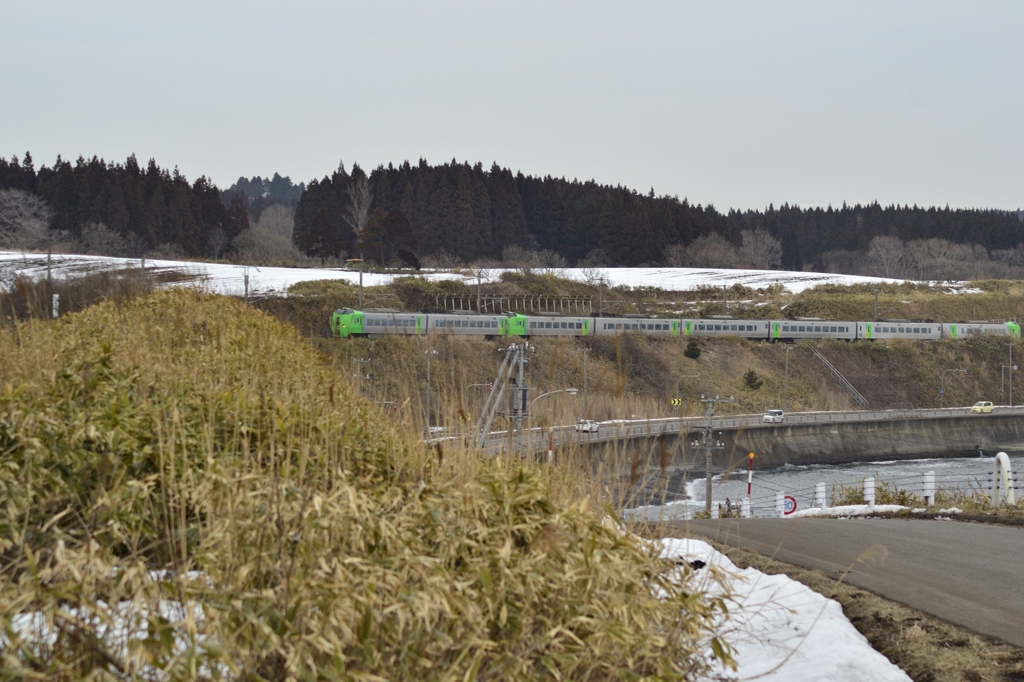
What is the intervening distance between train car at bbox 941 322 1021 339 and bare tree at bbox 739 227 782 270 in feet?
162

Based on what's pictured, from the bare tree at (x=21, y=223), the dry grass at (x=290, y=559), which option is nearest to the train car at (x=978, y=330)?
the dry grass at (x=290, y=559)

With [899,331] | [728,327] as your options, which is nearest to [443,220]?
[728,327]

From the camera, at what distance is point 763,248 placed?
11725 cm

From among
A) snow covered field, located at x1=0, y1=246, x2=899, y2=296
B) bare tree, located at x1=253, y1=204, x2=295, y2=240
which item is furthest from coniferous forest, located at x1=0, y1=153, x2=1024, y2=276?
bare tree, located at x1=253, y1=204, x2=295, y2=240

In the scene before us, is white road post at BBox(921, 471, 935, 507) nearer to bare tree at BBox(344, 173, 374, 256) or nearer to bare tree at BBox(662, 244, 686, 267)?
bare tree at BBox(344, 173, 374, 256)

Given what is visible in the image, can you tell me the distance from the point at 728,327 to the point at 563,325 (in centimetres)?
1186

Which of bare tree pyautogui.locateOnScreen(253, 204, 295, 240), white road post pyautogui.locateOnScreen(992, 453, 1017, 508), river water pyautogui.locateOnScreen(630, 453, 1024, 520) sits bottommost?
river water pyautogui.locateOnScreen(630, 453, 1024, 520)

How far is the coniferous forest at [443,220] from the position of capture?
7825 cm

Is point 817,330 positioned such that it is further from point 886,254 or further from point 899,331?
point 886,254

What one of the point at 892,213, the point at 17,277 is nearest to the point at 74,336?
the point at 17,277

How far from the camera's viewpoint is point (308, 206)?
9475 centimetres

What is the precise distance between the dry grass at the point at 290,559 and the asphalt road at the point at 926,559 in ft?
5.37

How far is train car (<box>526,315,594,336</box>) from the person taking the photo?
163 ft

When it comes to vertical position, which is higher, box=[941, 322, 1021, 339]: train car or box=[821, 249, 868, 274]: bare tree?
box=[821, 249, 868, 274]: bare tree
